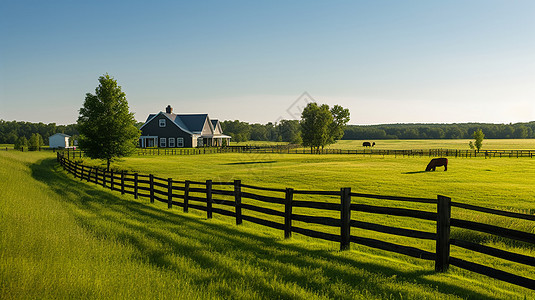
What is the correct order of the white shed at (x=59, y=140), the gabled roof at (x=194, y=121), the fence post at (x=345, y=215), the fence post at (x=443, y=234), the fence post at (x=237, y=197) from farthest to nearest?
the white shed at (x=59, y=140) → the gabled roof at (x=194, y=121) → the fence post at (x=237, y=197) → the fence post at (x=345, y=215) → the fence post at (x=443, y=234)

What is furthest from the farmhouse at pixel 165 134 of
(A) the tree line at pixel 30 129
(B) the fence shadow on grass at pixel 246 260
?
(A) the tree line at pixel 30 129

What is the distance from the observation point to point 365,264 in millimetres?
7238

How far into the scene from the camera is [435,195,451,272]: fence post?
6.76 m

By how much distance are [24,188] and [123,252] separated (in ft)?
43.8

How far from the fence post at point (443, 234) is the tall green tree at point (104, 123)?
3277cm

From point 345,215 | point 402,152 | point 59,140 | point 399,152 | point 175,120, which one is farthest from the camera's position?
point 59,140

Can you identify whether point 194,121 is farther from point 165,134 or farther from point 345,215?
point 345,215

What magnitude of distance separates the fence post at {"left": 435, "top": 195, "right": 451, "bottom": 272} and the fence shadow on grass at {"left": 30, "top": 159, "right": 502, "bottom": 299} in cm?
34

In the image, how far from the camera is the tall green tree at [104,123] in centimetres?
3412

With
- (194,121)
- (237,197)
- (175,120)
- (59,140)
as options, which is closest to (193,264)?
(237,197)

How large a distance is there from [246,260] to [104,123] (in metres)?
31.3

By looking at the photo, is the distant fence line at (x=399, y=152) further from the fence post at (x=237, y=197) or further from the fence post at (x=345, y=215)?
the fence post at (x=345, y=215)

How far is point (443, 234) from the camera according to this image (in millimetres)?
6852

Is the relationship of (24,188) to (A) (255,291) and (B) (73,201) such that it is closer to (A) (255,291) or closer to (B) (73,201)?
(B) (73,201)
